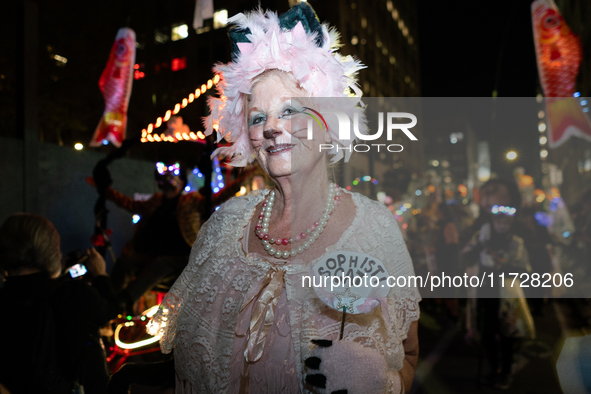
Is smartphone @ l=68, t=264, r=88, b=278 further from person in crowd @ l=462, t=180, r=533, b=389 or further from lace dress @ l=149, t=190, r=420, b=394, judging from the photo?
person in crowd @ l=462, t=180, r=533, b=389

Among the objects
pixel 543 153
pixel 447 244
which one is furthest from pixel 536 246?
pixel 447 244

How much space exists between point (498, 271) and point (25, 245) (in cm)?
279

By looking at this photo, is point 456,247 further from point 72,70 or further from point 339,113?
point 72,70

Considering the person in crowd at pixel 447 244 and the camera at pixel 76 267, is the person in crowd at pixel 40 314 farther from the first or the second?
the person in crowd at pixel 447 244

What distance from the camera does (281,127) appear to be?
3.83 ft

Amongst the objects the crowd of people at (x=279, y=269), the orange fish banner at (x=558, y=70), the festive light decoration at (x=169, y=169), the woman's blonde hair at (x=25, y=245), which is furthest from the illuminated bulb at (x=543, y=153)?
the festive light decoration at (x=169, y=169)

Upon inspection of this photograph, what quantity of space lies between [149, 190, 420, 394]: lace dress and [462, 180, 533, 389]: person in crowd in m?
0.84

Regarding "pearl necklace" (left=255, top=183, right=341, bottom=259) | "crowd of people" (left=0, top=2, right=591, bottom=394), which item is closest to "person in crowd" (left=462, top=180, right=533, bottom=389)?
"crowd of people" (left=0, top=2, right=591, bottom=394)

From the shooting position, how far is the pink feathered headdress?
1.16 metres

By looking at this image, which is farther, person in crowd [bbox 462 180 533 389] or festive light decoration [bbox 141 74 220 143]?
festive light decoration [bbox 141 74 220 143]

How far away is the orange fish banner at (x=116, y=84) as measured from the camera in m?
4.68

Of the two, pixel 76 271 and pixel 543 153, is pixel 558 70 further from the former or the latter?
pixel 76 271

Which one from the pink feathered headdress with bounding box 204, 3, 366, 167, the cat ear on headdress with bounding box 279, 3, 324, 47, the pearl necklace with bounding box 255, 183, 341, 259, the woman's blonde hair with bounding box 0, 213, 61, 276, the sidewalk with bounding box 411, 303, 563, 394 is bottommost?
the sidewalk with bounding box 411, 303, 563, 394

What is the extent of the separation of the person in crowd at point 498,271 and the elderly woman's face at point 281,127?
1.13 meters
